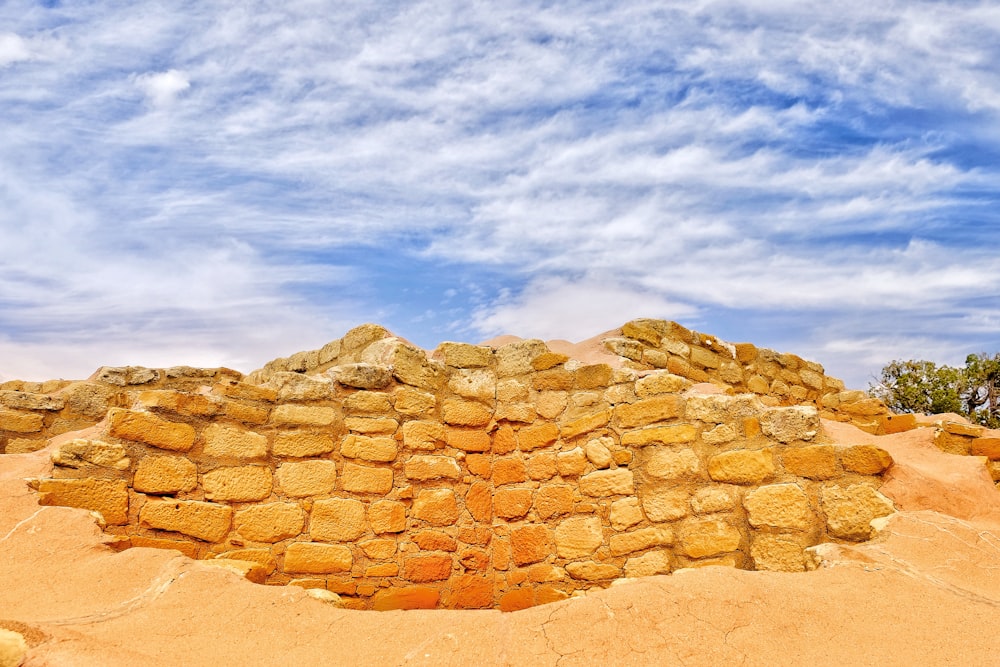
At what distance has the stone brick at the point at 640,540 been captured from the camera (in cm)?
428

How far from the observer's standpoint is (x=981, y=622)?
2715 millimetres

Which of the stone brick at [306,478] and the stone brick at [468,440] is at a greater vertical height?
the stone brick at [468,440]

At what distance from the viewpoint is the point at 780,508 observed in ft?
12.8

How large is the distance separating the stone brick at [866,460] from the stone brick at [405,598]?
279 cm

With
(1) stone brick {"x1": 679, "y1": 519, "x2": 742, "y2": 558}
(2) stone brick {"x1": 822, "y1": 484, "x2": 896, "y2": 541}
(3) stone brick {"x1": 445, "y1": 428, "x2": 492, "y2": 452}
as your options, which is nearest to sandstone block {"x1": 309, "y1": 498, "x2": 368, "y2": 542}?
(3) stone brick {"x1": 445, "y1": 428, "x2": 492, "y2": 452}

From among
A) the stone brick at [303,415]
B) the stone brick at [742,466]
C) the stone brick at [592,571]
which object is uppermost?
the stone brick at [303,415]

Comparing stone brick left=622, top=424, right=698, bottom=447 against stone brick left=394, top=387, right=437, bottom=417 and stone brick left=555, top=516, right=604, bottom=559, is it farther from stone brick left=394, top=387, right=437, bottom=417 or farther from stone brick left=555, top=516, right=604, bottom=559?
stone brick left=394, top=387, right=437, bottom=417

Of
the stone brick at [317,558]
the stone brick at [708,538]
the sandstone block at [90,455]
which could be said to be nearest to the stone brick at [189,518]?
the sandstone block at [90,455]

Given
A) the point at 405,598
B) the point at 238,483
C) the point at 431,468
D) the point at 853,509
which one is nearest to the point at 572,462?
the point at 431,468

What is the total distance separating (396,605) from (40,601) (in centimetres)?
213

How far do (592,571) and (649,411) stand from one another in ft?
3.83

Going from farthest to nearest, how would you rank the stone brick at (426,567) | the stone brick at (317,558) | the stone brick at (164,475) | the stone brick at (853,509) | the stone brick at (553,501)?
the stone brick at (553,501) → the stone brick at (426,567) → the stone brick at (317,558) → the stone brick at (164,475) → the stone brick at (853,509)

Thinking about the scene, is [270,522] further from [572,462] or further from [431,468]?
[572,462]

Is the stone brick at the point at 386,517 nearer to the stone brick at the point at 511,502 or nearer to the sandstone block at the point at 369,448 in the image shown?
the sandstone block at the point at 369,448
